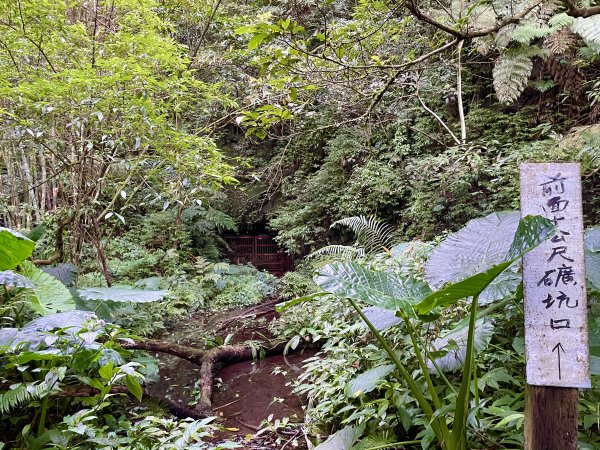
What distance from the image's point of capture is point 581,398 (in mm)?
1466

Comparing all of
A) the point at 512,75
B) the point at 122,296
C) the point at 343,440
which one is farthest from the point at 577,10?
the point at 512,75

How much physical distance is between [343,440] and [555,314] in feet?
3.63

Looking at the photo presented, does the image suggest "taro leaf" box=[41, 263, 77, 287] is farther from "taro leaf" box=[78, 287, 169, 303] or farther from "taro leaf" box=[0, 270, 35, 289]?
"taro leaf" box=[0, 270, 35, 289]

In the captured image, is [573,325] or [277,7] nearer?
[573,325]

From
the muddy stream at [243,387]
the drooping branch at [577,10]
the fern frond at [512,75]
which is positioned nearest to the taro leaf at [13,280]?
the muddy stream at [243,387]

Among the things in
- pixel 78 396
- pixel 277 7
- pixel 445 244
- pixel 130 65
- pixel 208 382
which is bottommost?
pixel 208 382

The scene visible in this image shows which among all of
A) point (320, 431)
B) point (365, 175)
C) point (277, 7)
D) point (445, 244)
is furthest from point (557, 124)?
point (277, 7)

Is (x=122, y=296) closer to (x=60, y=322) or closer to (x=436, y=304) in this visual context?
(x=60, y=322)

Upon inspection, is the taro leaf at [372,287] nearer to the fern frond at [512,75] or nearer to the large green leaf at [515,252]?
the large green leaf at [515,252]

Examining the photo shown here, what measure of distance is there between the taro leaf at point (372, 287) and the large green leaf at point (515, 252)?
0.10 m

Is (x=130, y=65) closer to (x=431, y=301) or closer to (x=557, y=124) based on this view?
(x=431, y=301)

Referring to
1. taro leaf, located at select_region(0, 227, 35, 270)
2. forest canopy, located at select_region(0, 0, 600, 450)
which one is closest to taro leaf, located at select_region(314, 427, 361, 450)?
forest canopy, located at select_region(0, 0, 600, 450)

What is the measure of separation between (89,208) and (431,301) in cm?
375

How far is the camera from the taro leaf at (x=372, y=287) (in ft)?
3.67
